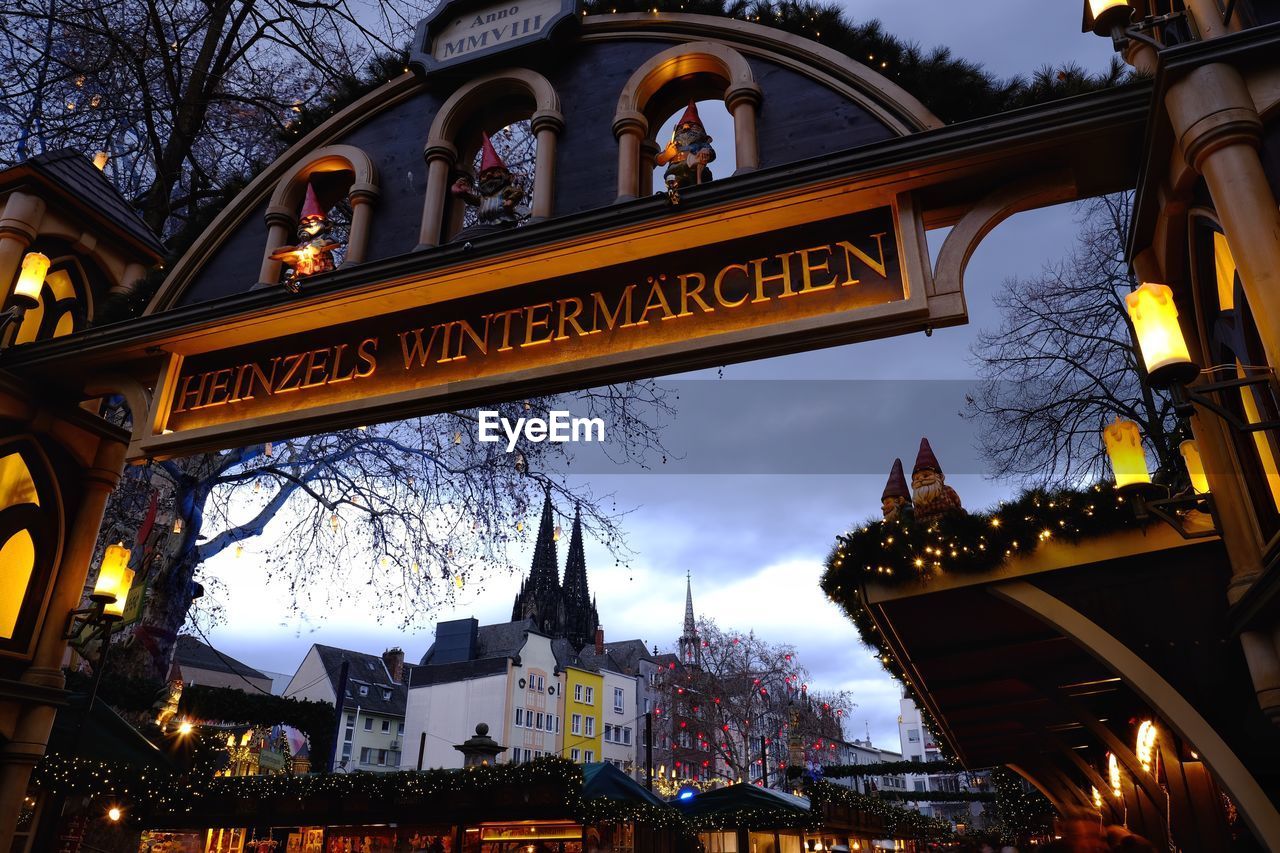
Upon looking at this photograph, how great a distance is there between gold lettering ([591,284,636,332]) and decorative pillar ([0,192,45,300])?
3821 millimetres

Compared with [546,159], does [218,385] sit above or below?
below

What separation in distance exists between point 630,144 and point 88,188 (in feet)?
13.3

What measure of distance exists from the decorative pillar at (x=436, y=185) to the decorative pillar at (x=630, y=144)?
997mm

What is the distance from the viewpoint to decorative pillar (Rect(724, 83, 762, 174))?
3705 millimetres

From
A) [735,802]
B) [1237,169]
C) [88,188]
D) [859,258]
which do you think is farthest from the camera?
[735,802]

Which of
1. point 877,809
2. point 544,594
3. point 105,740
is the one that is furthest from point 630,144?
point 544,594

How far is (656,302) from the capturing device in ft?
11.7

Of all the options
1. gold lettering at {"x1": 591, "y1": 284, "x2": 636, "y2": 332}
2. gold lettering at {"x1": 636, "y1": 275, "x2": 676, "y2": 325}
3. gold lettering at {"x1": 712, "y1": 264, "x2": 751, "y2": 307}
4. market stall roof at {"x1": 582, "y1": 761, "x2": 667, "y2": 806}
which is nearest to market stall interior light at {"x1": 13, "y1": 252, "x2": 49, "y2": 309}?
gold lettering at {"x1": 591, "y1": 284, "x2": 636, "y2": 332}

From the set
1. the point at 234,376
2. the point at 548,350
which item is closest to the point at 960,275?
the point at 548,350

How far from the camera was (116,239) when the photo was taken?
555 centimetres

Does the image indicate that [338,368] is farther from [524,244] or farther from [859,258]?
[859,258]

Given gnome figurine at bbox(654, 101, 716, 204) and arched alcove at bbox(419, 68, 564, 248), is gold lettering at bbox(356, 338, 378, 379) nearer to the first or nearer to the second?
arched alcove at bbox(419, 68, 564, 248)

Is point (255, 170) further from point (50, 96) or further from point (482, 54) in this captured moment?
point (50, 96)

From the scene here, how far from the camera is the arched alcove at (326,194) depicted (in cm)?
438
